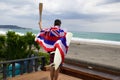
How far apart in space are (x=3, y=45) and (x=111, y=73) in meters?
4.01

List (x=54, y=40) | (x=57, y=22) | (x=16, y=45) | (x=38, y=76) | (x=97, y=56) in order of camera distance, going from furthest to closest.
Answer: (x=97, y=56)
(x=16, y=45)
(x=38, y=76)
(x=54, y=40)
(x=57, y=22)

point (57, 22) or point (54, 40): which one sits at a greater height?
point (57, 22)

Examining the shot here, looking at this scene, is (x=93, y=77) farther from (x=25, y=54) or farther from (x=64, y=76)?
(x=25, y=54)

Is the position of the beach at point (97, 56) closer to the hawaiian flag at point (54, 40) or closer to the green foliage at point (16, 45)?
the green foliage at point (16, 45)

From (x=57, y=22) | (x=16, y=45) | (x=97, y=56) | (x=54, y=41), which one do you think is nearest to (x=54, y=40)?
(x=54, y=41)

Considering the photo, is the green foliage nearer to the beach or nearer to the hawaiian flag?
the beach

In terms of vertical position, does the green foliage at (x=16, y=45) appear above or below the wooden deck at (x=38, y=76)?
above

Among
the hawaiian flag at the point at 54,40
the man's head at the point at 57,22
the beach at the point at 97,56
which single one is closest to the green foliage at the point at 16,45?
the beach at the point at 97,56

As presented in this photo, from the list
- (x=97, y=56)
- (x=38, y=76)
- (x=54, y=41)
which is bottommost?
(x=97, y=56)

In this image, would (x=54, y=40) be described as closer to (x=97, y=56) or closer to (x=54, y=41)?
(x=54, y=41)

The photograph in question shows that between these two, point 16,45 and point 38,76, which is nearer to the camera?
point 38,76

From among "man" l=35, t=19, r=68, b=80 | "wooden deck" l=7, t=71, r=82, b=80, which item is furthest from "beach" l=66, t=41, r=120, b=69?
"man" l=35, t=19, r=68, b=80

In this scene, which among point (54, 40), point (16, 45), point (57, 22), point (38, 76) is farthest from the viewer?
point (16, 45)

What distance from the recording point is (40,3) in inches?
176
